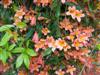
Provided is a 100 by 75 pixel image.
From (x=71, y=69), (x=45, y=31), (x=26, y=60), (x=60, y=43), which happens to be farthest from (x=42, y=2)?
(x=71, y=69)

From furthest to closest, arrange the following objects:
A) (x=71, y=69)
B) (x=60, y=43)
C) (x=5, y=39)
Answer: (x=71, y=69)
(x=60, y=43)
(x=5, y=39)

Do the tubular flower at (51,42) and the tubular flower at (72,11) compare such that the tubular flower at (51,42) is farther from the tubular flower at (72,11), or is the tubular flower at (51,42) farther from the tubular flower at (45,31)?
the tubular flower at (72,11)

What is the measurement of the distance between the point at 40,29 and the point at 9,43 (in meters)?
0.29

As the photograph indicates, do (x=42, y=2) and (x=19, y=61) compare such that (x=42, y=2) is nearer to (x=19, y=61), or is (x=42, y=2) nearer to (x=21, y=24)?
(x=21, y=24)

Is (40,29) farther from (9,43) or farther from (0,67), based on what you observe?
(0,67)

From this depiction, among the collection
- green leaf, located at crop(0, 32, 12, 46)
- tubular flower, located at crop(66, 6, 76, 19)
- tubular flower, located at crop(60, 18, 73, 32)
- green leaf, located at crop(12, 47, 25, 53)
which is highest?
tubular flower, located at crop(66, 6, 76, 19)

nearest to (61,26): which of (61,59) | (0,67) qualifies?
(61,59)

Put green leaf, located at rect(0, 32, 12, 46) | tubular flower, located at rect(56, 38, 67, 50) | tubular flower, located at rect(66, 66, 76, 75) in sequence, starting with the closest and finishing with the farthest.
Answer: green leaf, located at rect(0, 32, 12, 46) < tubular flower, located at rect(56, 38, 67, 50) < tubular flower, located at rect(66, 66, 76, 75)

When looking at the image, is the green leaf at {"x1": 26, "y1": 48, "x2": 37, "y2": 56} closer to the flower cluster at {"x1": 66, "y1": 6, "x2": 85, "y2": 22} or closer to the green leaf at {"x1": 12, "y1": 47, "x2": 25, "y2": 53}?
the green leaf at {"x1": 12, "y1": 47, "x2": 25, "y2": 53}

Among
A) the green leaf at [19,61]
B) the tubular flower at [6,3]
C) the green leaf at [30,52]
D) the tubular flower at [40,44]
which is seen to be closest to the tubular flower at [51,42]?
the tubular flower at [40,44]

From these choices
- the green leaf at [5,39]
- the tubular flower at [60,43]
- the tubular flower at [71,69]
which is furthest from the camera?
the tubular flower at [71,69]

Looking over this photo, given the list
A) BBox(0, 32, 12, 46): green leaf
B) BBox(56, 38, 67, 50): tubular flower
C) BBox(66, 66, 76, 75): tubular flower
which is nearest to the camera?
BBox(0, 32, 12, 46): green leaf

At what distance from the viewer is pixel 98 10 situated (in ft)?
9.39

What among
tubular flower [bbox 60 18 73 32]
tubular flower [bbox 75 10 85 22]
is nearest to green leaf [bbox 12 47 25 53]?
tubular flower [bbox 60 18 73 32]
